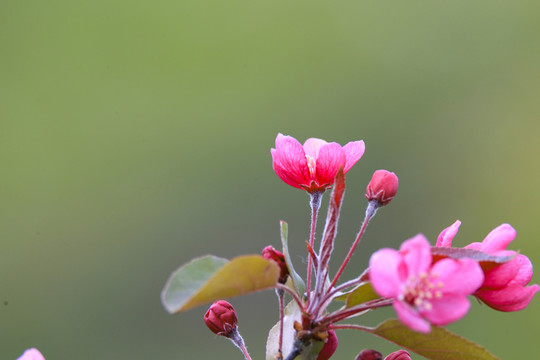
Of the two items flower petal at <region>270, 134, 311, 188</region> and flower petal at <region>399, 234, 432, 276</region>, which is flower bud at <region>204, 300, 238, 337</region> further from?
flower petal at <region>399, 234, 432, 276</region>

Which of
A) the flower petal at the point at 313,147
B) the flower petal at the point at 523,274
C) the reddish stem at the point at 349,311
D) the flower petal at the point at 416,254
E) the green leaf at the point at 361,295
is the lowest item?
the flower petal at the point at 523,274

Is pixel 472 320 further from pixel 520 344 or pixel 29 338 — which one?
pixel 29 338

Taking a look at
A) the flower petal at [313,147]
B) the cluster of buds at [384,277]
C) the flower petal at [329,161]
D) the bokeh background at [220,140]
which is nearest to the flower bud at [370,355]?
the cluster of buds at [384,277]

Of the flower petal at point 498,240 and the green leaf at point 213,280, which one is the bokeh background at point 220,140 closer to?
the flower petal at point 498,240

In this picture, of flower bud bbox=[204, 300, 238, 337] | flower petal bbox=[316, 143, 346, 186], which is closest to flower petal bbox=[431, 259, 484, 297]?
flower petal bbox=[316, 143, 346, 186]

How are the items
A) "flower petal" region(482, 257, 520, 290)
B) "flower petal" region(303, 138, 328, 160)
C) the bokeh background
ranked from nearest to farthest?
"flower petal" region(482, 257, 520, 290) < "flower petal" region(303, 138, 328, 160) < the bokeh background

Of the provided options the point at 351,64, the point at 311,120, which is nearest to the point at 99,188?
the point at 311,120
